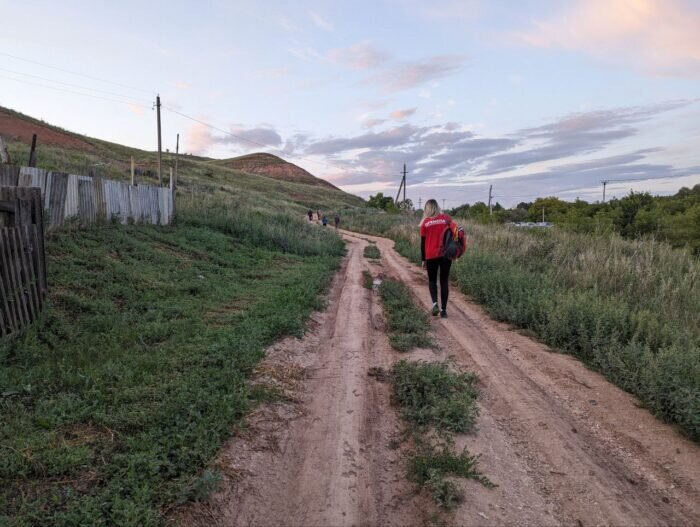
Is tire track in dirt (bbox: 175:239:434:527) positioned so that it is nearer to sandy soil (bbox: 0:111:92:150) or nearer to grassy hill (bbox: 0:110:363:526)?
grassy hill (bbox: 0:110:363:526)

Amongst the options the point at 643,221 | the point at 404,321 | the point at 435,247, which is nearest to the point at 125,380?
the point at 404,321

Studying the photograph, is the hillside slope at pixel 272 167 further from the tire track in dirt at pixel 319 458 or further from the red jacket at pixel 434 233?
the tire track in dirt at pixel 319 458

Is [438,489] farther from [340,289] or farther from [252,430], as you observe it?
[340,289]

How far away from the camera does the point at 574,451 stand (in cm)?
338

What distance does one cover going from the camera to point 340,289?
33.8 feet

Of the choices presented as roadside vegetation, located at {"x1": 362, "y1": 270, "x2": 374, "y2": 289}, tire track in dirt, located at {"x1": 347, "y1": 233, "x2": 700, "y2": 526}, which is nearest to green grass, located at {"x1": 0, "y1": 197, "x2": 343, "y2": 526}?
roadside vegetation, located at {"x1": 362, "y1": 270, "x2": 374, "y2": 289}

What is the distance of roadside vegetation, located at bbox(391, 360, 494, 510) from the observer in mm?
2924

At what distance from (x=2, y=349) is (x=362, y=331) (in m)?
4.37

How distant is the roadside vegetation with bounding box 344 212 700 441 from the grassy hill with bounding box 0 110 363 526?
3676mm

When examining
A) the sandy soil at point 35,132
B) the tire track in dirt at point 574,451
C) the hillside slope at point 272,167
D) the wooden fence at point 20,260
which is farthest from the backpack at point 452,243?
the hillside slope at point 272,167

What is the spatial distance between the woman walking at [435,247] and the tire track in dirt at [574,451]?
222 cm

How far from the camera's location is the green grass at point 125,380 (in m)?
2.67

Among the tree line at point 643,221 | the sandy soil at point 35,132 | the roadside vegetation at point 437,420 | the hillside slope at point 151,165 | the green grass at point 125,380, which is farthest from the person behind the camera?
the sandy soil at point 35,132

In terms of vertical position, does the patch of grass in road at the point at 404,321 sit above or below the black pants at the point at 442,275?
below
